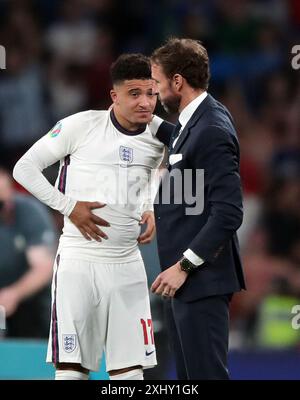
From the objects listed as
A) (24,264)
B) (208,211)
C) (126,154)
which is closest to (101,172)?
(126,154)

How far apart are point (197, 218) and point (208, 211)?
0.06m

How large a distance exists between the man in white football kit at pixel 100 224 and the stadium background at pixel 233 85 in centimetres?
241

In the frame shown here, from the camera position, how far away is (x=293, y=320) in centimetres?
705

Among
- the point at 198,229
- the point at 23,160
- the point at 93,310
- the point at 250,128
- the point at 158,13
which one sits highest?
the point at 158,13

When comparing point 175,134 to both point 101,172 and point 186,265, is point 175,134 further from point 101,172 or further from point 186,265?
point 186,265

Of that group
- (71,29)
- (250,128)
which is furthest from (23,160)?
(71,29)

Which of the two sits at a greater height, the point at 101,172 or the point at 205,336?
the point at 101,172

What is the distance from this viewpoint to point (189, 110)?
4582 millimetres

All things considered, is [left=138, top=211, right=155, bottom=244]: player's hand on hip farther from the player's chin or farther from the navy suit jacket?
the player's chin

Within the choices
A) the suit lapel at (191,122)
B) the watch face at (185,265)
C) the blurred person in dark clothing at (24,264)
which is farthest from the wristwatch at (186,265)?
the blurred person in dark clothing at (24,264)

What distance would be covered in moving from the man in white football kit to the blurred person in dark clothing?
181cm

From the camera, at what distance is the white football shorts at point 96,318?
470 cm

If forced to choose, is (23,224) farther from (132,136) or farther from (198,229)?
(198,229)

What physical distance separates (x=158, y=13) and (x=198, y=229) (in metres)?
5.51
